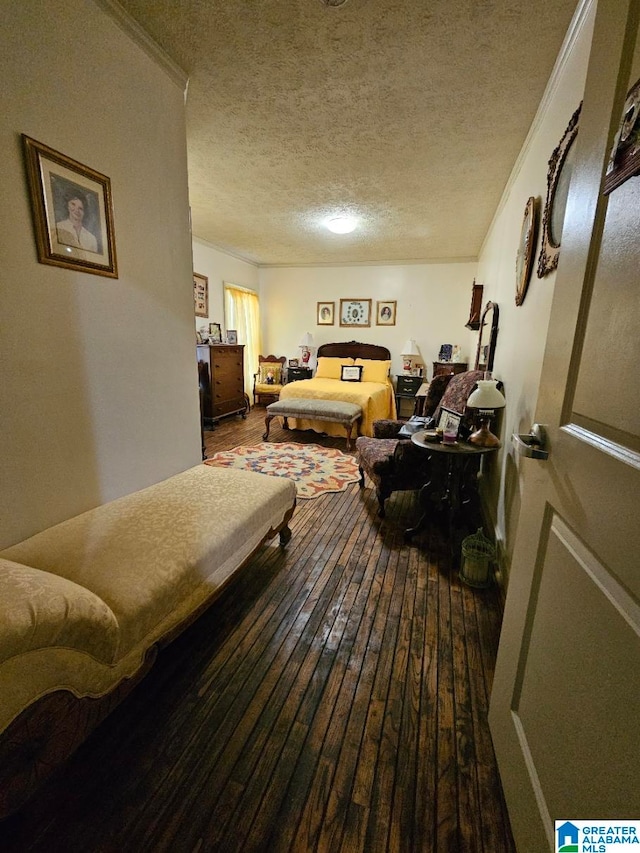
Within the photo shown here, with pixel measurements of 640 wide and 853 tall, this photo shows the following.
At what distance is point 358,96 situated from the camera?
201 centimetres

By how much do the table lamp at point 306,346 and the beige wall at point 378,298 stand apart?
0.23 metres

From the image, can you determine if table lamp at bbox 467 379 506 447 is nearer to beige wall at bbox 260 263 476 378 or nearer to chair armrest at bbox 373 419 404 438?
chair armrest at bbox 373 419 404 438

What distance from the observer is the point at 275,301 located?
6.63m

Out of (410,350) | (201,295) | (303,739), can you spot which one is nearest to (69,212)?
(303,739)

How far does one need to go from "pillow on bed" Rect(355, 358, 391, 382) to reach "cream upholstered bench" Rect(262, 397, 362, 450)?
1441 mm

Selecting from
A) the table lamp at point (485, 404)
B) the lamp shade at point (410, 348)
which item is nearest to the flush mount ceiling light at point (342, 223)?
the lamp shade at point (410, 348)

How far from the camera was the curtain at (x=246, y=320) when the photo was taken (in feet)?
19.1

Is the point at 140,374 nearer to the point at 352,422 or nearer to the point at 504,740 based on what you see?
the point at 504,740

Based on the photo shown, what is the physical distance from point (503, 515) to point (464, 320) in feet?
14.6

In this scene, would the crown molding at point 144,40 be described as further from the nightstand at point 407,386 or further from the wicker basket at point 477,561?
the nightstand at point 407,386

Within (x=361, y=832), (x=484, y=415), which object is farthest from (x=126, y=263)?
(x=361, y=832)

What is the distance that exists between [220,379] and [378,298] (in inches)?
122

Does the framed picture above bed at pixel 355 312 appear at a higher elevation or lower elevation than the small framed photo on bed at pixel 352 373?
higher

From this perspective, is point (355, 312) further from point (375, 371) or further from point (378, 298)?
point (375, 371)
